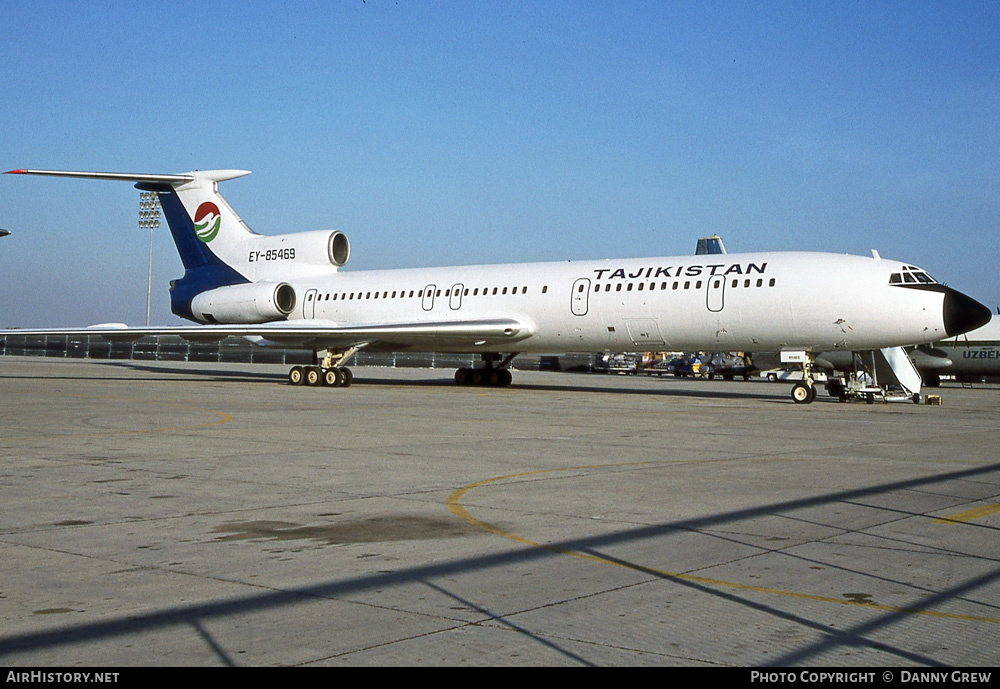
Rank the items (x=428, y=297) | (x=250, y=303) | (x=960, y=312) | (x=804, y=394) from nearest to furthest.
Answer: (x=960, y=312) → (x=804, y=394) → (x=428, y=297) → (x=250, y=303)

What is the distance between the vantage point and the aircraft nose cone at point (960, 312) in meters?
22.8

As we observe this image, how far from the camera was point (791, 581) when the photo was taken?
581 centimetres

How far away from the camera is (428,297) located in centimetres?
3153

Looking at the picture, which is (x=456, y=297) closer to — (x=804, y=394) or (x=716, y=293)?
(x=716, y=293)

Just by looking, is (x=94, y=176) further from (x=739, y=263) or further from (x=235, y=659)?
(x=235, y=659)

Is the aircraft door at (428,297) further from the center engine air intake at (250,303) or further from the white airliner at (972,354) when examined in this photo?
the white airliner at (972,354)

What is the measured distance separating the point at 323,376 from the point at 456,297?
4784 mm

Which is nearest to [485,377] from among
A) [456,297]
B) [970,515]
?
[456,297]

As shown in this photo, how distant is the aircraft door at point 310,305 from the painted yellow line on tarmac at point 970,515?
91.2ft

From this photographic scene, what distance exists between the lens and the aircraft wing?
1132 inches

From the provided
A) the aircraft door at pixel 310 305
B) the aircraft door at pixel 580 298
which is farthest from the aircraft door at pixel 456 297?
the aircraft door at pixel 310 305

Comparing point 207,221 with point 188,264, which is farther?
point 188,264

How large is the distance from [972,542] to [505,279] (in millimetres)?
23340
